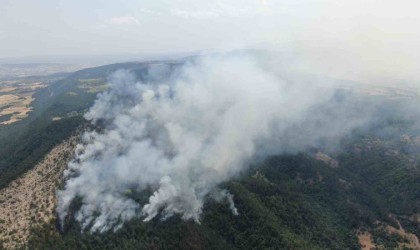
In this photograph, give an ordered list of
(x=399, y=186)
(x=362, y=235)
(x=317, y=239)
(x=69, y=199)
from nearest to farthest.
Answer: (x=69, y=199), (x=317, y=239), (x=362, y=235), (x=399, y=186)

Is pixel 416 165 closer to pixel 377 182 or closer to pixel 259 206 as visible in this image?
pixel 377 182

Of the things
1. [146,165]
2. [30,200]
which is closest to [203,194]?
[146,165]

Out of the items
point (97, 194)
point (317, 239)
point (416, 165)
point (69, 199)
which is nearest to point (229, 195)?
point (317, 239)

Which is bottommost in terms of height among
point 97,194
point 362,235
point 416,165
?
point 362,235

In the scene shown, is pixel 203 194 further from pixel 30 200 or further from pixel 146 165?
pixel 30 200

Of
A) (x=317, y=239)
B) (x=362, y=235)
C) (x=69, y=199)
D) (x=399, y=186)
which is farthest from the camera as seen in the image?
(x=399, y=186)

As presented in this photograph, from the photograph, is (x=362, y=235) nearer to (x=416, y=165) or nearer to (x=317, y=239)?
(x=317, y=239)

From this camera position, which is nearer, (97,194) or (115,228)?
(115,228)

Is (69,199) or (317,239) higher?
(69,199)
